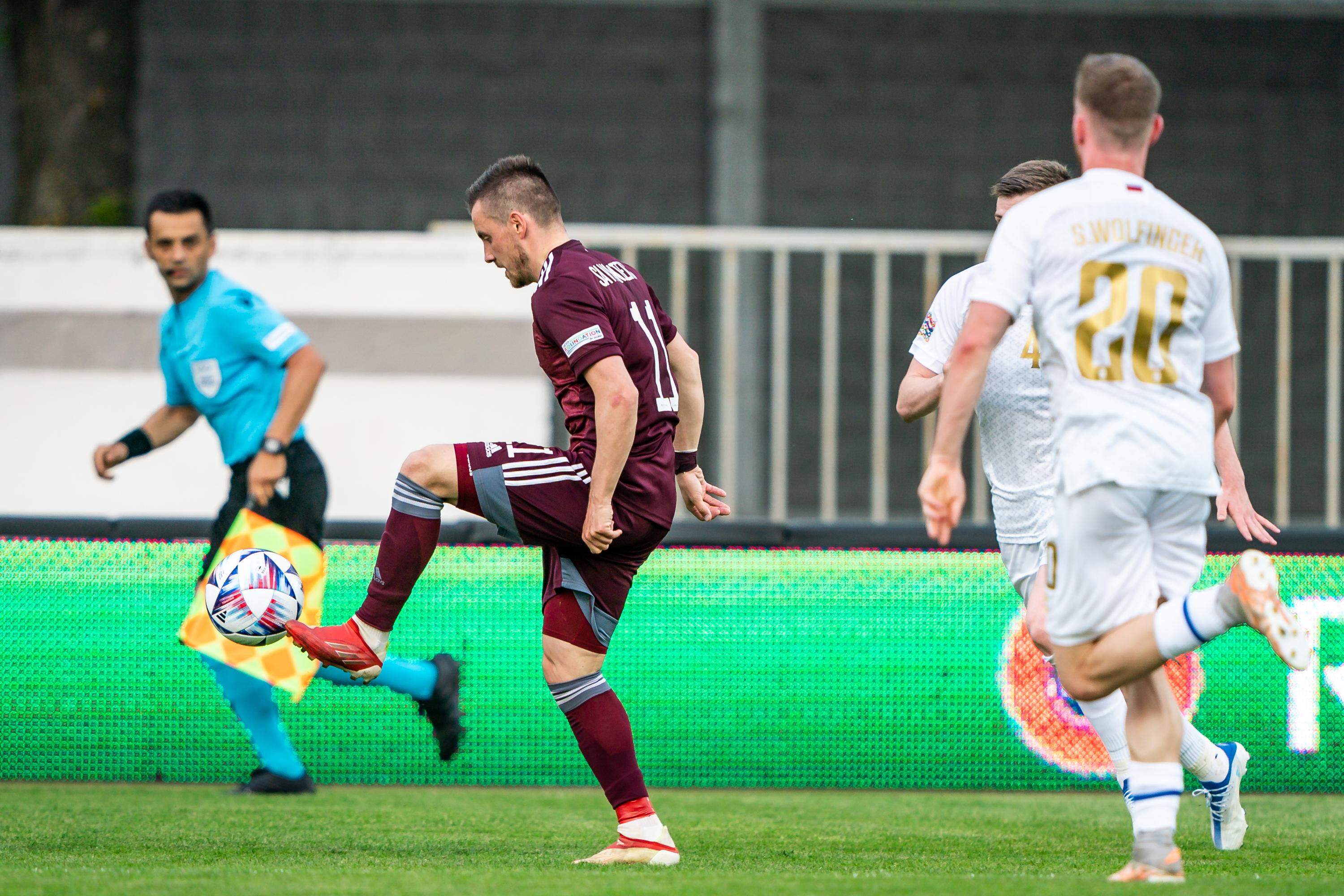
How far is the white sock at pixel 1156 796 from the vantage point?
11.3ft

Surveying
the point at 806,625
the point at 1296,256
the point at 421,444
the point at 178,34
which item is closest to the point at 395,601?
the point at 806,625

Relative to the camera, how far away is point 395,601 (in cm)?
416

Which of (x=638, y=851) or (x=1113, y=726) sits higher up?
(x=1113, y=726)

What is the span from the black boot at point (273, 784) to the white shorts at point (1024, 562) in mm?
2793

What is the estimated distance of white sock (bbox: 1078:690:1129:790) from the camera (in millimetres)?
4543

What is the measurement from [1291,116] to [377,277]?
670cm

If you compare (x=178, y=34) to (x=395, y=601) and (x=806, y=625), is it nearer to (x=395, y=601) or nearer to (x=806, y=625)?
(x=806, y=625)

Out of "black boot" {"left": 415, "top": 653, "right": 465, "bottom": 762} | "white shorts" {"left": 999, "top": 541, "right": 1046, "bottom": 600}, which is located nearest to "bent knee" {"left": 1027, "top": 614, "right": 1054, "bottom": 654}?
"white shorts" {"left": 999, "top": 541, "right": 1046, "bottom": 600}

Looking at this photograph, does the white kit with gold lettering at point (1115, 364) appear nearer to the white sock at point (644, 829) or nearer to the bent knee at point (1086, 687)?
the bent knee at point (1086, 687)

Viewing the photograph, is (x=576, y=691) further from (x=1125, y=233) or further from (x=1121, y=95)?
(x=1121, y=95)

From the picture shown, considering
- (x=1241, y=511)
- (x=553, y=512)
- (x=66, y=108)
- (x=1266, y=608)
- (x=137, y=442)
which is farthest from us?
(x=66, y=108)

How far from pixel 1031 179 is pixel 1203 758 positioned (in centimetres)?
176

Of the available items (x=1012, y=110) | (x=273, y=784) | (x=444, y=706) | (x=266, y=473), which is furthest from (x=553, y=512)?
(x=1012, y=110)

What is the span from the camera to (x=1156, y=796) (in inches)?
136
